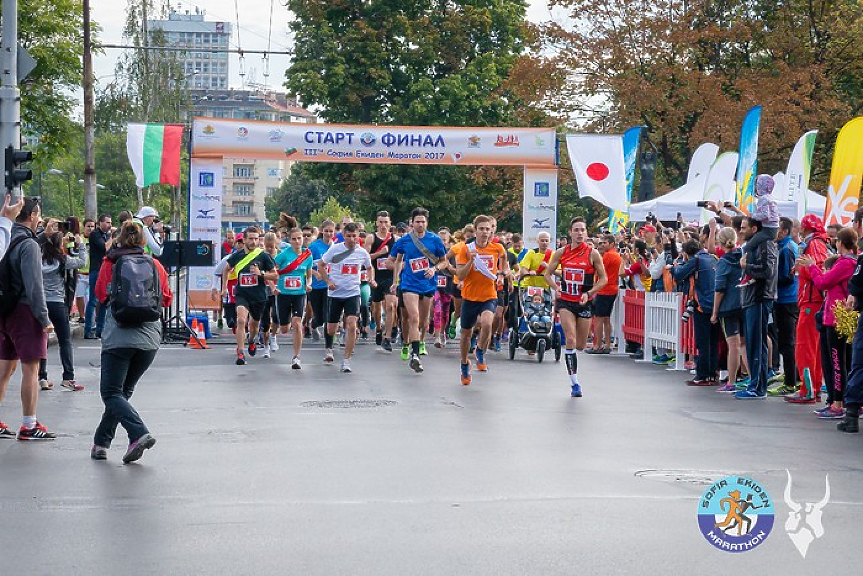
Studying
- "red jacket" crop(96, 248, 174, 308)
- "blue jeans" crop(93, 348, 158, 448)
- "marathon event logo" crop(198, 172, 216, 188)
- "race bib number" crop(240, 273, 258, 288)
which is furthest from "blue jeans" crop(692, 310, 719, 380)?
"marathon event logo" crop(198, 172, 216, 188)

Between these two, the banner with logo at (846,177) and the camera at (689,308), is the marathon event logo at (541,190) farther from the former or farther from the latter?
the banner with logo at (846,177)

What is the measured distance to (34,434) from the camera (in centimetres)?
1151

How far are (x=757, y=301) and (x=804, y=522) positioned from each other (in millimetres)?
7687

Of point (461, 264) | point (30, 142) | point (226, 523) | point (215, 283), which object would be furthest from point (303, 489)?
point (30, 142)

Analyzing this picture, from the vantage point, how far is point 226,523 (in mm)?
7809

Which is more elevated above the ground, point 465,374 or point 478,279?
point 478,279

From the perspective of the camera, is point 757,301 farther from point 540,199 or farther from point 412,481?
point 540,199

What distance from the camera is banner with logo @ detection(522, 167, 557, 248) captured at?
2948cm

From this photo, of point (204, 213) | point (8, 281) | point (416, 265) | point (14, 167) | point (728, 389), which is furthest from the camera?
point (204, 213)

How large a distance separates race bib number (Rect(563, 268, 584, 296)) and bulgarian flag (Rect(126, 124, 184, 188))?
14749mm

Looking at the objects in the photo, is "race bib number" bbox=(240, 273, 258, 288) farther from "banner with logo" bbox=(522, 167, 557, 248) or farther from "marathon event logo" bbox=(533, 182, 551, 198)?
"marathon event logo" bbox=(533, 182, 551, 198)

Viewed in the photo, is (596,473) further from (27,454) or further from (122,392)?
(27,454)

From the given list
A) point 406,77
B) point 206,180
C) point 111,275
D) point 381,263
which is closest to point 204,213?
point 206,180

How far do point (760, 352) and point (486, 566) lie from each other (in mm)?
9540
